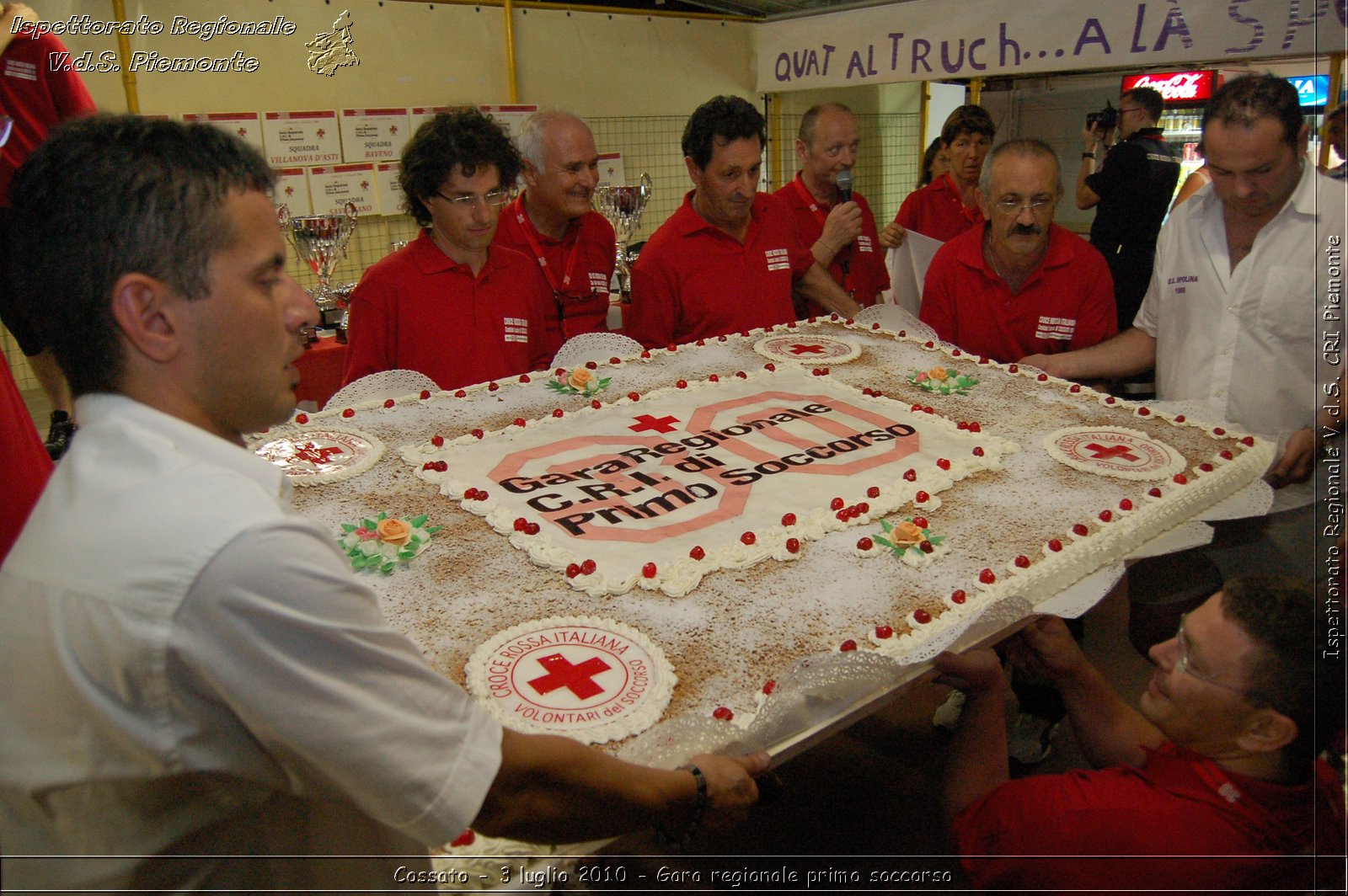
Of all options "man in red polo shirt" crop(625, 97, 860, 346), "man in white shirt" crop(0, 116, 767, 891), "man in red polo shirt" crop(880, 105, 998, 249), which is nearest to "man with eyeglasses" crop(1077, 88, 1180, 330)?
"man in red polo shirt" crop(880, 105, 998, 249)

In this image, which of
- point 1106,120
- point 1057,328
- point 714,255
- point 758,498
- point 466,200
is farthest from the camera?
point 1106,120

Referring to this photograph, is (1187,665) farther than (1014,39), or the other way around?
(1014,39)

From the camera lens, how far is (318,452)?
2150mm

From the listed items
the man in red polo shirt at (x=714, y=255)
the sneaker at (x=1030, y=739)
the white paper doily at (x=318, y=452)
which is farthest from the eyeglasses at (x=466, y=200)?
the sneaker at (x=1030, y=739)

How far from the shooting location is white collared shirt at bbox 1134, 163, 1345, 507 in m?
2.41

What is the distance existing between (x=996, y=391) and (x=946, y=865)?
1.30 m

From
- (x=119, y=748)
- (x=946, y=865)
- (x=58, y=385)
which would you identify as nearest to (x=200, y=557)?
(x=119, y=748)

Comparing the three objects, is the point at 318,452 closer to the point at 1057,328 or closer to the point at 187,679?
the point at 187,679

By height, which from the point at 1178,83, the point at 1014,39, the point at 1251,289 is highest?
the point at 1178,83

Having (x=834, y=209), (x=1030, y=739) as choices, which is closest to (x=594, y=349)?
(x=834, y=209)

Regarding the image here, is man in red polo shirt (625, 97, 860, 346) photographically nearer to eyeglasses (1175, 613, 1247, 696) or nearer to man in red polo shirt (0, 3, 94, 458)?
man in red polo shirt (0, 3, 94, 458)

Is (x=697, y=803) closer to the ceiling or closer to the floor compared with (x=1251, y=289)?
closer to the floor

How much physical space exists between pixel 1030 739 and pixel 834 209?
2414 millimetres

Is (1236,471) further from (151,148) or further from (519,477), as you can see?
(151,148)
